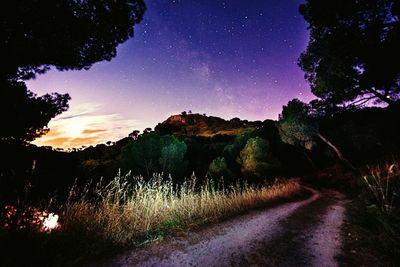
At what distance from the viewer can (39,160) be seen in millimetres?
9672

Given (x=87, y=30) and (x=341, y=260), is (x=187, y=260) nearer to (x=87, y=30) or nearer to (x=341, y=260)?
(x=341, y=260)

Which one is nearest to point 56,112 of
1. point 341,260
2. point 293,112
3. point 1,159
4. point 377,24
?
point 1,159

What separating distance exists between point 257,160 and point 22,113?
1777cm

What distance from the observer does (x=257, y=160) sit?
2102cm

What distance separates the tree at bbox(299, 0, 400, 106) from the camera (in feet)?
29.7

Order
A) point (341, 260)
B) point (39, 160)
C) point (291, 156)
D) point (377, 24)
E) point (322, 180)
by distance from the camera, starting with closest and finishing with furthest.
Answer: point (341, 260)
point (377, 24)
point (39, 160)
point (322, 180)
point (291, 156)

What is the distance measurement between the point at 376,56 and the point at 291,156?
24523 mm

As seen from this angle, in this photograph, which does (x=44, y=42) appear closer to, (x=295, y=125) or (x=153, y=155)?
(x=153, y=155)

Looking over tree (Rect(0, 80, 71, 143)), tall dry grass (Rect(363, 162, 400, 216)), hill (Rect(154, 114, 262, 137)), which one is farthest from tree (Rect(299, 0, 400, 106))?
hill (Rect(154, 114, 262, 137))

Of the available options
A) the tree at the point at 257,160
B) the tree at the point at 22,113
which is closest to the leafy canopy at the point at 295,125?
the tree at the point at 257,160

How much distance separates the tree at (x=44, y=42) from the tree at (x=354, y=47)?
7.40m

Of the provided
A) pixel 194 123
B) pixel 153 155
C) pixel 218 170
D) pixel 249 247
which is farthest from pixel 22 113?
pixel 194 123

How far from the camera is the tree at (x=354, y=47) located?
9.05 m

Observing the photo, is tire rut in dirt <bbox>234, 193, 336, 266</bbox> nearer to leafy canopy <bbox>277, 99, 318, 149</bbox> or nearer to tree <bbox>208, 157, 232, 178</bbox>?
tree <bbox>208, 157, 232, 178</bbox>
